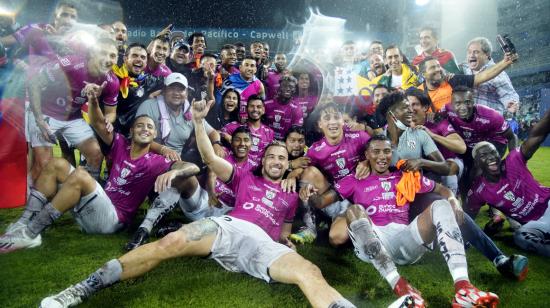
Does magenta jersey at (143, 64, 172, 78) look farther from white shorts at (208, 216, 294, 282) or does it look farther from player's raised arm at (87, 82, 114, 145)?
white shorts at (208, 216, 294, 282)

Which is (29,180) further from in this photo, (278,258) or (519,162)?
(519,162)

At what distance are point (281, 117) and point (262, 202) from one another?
242 centimetres

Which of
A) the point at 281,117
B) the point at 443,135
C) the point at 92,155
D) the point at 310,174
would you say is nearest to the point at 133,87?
the point at 92,155

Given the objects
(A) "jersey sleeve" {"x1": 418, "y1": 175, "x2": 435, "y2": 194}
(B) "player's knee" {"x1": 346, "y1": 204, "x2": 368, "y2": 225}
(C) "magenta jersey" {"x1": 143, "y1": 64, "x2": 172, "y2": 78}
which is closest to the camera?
(B) "player's knee" {"x1": 346, "y1": 204, "x2": 368, "y2": 225}

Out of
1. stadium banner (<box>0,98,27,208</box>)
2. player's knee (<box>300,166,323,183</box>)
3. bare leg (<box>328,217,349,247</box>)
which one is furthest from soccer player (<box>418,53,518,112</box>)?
stadium banner (<box>0,98,27,208</box>)

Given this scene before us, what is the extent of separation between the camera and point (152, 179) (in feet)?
11.7

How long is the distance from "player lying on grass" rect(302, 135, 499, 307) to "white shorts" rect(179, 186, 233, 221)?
107 cm

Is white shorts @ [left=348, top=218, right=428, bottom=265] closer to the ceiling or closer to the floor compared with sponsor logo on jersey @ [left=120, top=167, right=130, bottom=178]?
closer to the floor

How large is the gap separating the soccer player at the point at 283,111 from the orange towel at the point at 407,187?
231 centimetres

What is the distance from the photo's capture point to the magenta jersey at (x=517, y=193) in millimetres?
3586

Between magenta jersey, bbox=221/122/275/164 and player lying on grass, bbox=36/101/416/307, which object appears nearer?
player lying on grass, bbox=36/101/416/307

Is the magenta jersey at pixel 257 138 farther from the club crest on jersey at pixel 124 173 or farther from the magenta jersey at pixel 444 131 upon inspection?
the magenta jersey at pixel 444 131

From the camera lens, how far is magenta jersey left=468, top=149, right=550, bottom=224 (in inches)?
141

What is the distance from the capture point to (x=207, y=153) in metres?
3.28
